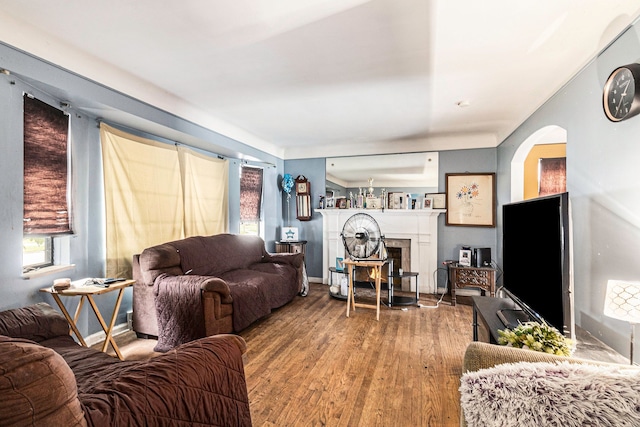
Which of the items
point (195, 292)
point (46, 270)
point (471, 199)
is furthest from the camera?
point (471, 199)

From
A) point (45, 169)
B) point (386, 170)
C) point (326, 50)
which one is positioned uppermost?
point (326, 50)

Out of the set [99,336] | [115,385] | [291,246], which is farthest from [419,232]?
[115,385]

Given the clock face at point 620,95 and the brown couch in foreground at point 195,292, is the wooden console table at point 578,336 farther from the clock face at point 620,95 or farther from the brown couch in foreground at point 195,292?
the brown couch in foreground at point 195,292

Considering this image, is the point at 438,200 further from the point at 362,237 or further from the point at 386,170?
the point at 362,237

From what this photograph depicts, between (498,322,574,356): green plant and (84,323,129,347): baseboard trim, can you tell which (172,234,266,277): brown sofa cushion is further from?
(498,322,574,356): green plant

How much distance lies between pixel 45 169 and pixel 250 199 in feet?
9.21

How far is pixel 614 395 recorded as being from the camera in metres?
0.74

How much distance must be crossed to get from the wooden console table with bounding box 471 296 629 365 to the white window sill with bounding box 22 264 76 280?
127 inches

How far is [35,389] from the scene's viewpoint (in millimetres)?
729

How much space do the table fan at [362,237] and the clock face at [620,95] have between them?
219cm

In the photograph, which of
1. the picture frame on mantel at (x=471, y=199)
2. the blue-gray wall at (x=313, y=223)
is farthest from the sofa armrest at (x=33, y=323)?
the picture frame on mantel at (x=471, y=199)

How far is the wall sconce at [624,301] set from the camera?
127 centimetres

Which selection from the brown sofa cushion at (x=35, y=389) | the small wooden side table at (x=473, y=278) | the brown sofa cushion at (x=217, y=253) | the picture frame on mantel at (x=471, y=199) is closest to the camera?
the brown sofa cushion at (x=35, y=389)

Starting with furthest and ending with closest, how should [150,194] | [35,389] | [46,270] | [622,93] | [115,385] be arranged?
1. [150,194]
2. [46,270]
3. [622,93]
4. [115,385]
5. [35,389]
